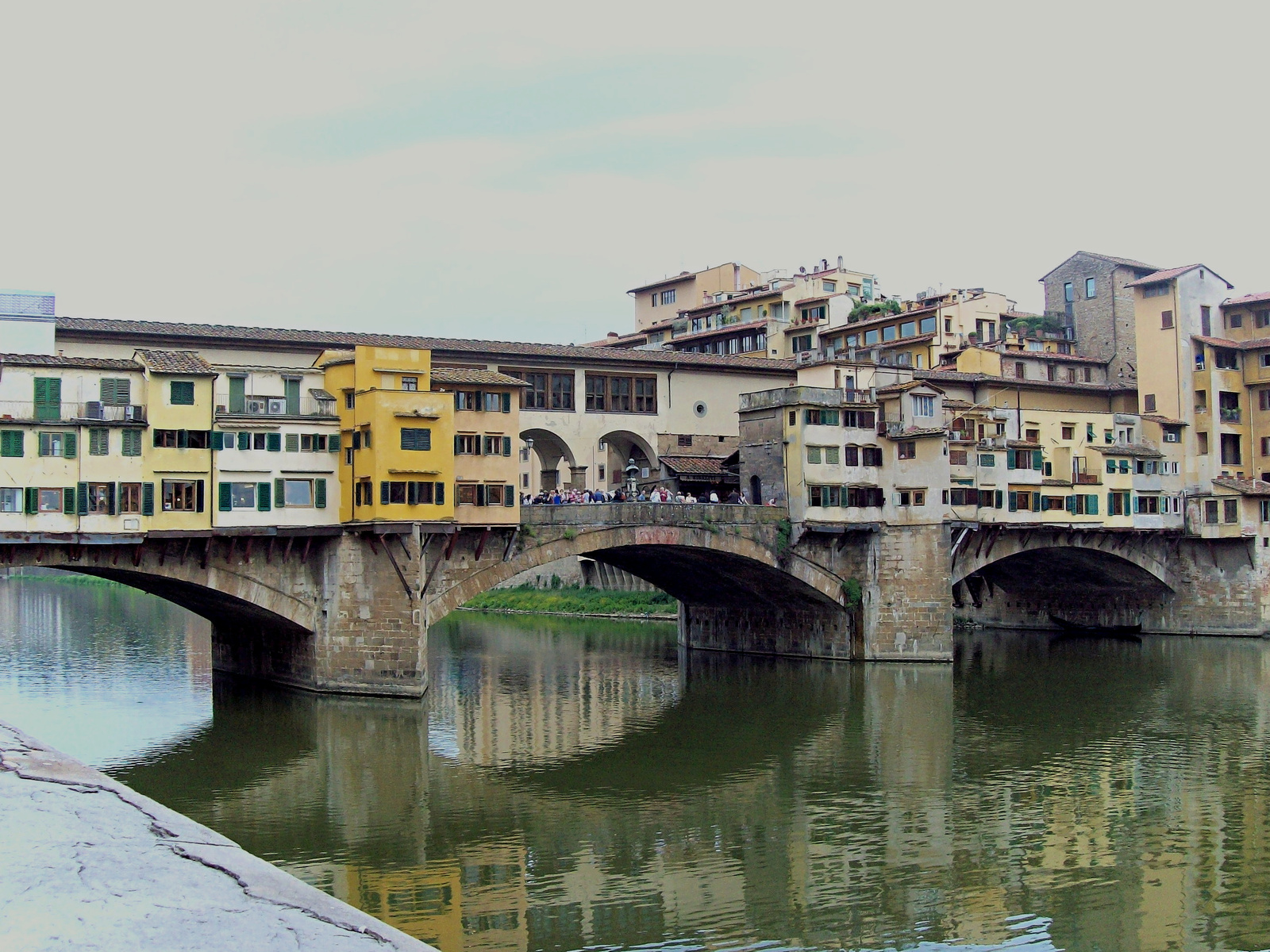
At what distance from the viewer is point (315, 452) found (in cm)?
4269

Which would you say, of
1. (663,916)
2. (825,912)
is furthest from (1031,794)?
(663,916)

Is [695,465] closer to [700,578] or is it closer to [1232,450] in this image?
[700,578]

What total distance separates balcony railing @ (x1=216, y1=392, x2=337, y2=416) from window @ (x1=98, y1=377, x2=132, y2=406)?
276 centimetres

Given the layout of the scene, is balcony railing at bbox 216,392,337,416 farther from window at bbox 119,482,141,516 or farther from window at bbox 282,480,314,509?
window at bbox 119,482,141,516

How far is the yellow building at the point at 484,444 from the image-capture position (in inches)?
1727

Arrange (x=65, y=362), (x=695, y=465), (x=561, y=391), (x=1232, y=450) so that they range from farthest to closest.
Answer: (x=1232, y=450)
(x=695, y=465)
(x=561, y=391)
(x=65, y=362)

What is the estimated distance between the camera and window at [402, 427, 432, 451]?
41938 millimetres

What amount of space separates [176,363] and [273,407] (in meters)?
3.29

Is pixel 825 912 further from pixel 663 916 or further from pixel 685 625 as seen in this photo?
pixel 685 625

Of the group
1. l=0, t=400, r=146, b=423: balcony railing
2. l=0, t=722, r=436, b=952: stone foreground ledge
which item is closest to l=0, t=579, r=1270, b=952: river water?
l=0, t=722, r=436, b=952: stone foreground ledge

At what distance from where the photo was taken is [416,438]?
42.1m

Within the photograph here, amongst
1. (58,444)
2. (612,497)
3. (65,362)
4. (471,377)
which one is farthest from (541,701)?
(65,362)

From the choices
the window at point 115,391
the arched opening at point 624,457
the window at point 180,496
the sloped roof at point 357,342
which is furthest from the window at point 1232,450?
the window at point 115,391

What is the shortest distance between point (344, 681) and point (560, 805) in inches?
577
